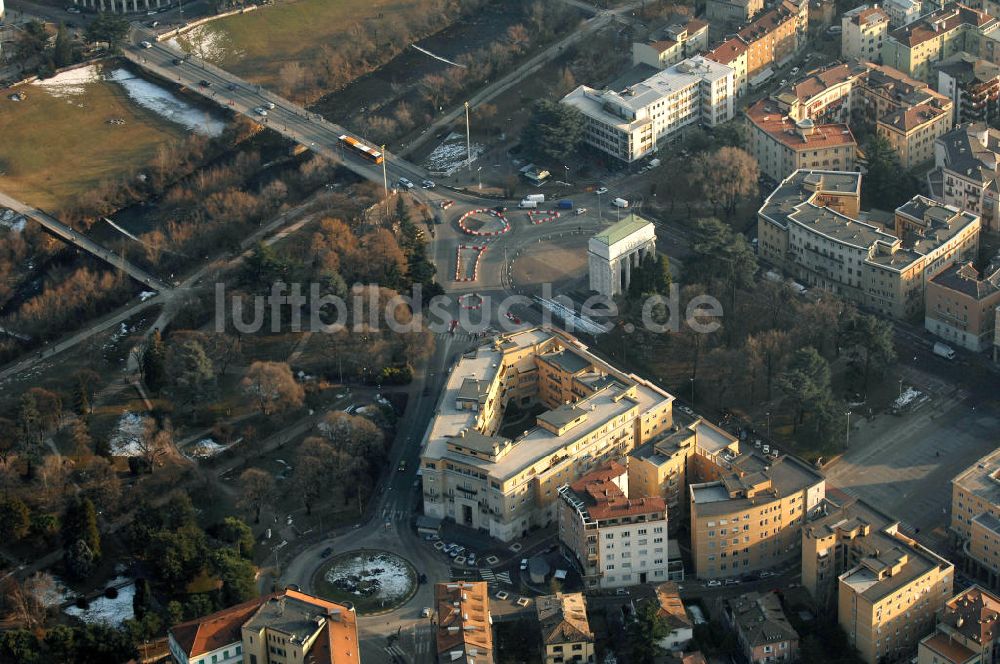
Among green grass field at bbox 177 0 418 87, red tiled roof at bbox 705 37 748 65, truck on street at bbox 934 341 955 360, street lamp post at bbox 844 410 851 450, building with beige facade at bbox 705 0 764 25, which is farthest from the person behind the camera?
green grass field at bbox 177 0 418 87

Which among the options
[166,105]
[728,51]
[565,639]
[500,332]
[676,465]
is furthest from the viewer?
[166,105]

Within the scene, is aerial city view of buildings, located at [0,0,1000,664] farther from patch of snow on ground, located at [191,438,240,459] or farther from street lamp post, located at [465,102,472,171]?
street lamp post, located at [465,102,472,171]

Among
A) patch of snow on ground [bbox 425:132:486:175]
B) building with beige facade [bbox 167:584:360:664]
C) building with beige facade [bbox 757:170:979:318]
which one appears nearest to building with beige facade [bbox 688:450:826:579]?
building with beige facade [bbox 167:584:360:664]

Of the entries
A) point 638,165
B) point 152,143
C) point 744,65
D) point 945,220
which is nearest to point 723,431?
point 945,220

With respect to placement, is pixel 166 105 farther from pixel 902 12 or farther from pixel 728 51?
pixel 902 12

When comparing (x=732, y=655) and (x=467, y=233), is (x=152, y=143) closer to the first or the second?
(x=467, y=233)

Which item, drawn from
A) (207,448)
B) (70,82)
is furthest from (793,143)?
(70,82)

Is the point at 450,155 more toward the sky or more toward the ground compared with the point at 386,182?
more toward the ground

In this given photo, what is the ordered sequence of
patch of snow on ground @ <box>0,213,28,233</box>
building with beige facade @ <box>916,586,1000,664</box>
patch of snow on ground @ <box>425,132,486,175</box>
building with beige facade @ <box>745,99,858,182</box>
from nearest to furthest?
building with beige facade @ <box>916,586,1000,664</box> → building with beige facade @ <box>745,99,858,182</box> → patch of snow on ground @ <box>0,213,28,233</box> → patch of snow on ground @ <box>425,132,486,175</box>
